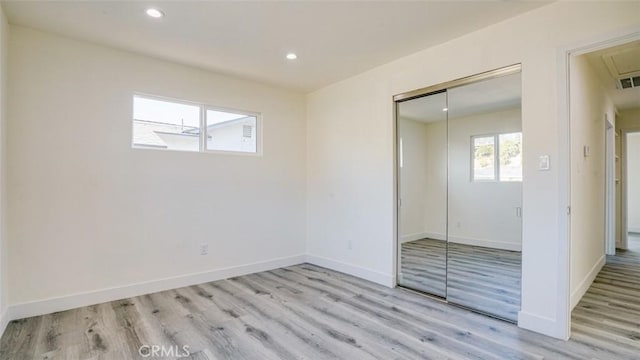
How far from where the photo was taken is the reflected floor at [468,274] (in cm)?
302

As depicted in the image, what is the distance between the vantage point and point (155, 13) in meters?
2.66

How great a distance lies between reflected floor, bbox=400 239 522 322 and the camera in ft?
9.92

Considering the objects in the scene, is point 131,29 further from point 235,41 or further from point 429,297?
point 429,297

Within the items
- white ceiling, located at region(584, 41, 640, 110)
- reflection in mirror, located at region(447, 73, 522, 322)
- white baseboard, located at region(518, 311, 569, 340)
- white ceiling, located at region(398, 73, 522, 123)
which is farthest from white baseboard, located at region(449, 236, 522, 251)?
white ceiling, located at region(584, 41, 640, 110)

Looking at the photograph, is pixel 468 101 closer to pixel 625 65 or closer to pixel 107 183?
pixel 625 65

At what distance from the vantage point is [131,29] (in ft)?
9.67

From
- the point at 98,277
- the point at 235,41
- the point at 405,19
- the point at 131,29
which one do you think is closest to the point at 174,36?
the point at 131,29

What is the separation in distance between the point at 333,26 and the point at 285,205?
2692 millimetres

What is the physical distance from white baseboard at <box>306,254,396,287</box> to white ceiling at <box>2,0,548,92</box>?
2534mm

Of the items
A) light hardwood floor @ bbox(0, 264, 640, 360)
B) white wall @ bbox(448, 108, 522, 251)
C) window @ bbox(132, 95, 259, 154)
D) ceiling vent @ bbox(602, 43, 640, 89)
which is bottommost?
light hardwood floor @ bbox(0, 264, 640, 360)

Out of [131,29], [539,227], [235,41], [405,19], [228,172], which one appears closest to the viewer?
[539,227]

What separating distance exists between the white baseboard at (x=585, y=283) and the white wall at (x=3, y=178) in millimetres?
4987

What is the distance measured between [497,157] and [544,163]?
0.70m

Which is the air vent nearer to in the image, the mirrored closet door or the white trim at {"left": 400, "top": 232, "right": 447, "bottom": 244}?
the mirrored closet door
